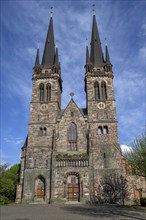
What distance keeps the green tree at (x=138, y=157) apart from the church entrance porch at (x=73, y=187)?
29.9ft

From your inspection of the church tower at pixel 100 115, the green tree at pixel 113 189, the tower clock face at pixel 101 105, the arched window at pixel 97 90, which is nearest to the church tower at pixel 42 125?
the church tower at pixel 100 115

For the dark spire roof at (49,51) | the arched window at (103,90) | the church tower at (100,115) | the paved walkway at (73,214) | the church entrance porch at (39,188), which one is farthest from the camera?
the dark spire roof at (49,51)

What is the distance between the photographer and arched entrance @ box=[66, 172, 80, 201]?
31672mm

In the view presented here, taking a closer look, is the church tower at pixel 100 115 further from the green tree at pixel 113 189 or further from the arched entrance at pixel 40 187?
the arched entrance at pixel 40 187

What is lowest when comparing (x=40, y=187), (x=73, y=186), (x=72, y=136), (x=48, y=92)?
(x=40, y=187)

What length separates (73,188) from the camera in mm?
32125

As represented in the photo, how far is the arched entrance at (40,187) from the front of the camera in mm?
32469

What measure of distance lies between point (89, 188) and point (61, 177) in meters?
4.15

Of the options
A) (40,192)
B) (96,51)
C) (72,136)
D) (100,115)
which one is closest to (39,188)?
(40,192)

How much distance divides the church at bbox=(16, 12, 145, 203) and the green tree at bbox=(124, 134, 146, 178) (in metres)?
6.92

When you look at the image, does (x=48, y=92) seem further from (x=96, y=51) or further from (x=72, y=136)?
(x=96, y=51)

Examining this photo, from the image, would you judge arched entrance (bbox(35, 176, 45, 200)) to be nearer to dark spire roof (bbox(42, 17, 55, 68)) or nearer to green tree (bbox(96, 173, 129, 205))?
green tree (bbox(96, 173, 129, 205))

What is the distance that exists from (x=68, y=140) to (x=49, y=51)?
19.2 m

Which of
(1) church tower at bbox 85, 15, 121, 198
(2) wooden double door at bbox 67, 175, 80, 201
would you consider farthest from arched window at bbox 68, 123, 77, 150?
(2) wooden double door at bbox 67, 175, 80, 201
